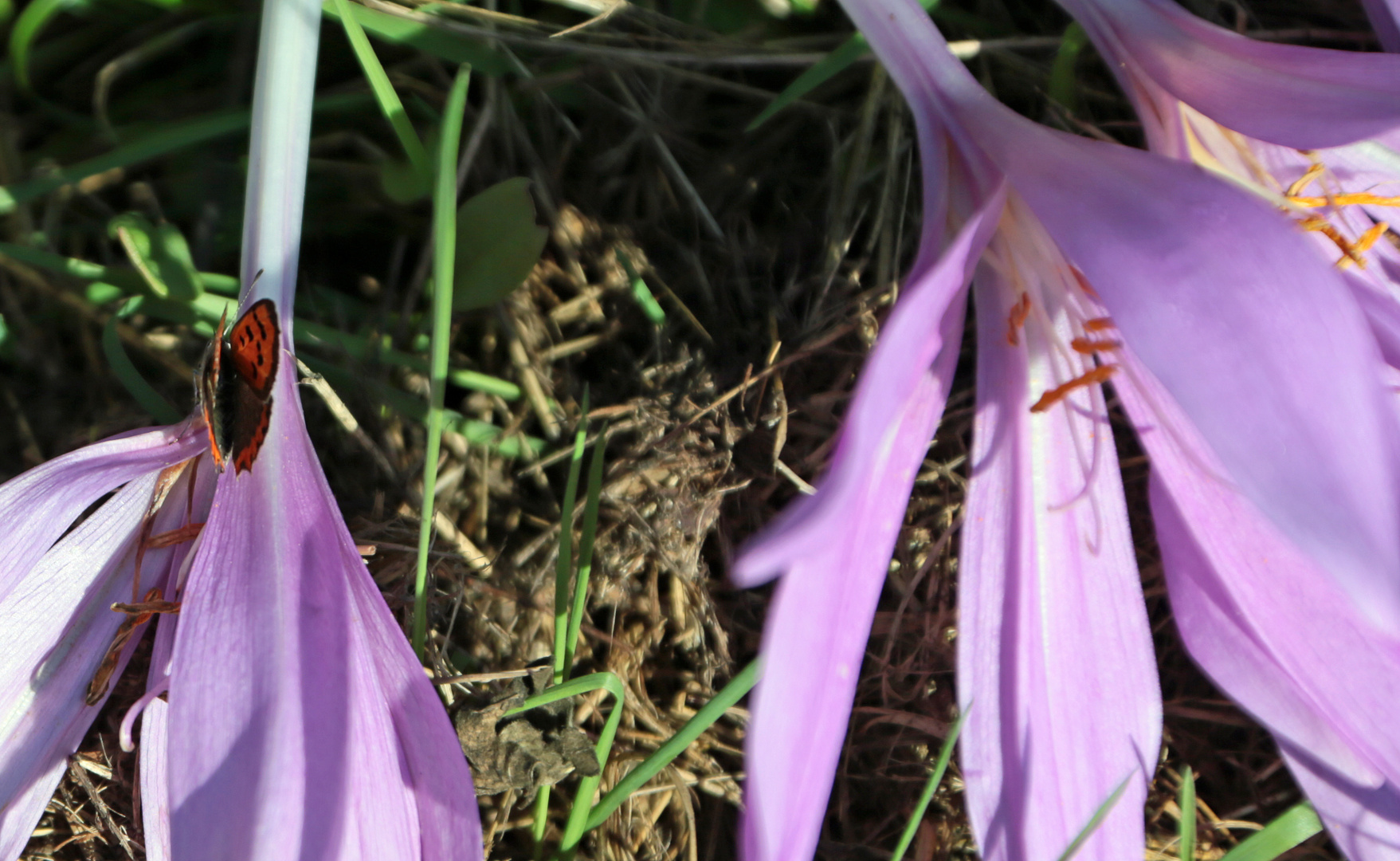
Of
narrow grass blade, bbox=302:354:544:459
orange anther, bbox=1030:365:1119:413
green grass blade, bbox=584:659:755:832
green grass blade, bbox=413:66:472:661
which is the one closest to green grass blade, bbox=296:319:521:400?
narrow grass blade, bbox=302:354:544:459

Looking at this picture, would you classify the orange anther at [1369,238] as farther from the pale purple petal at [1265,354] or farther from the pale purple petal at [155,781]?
the pale purple petal at [155,781]

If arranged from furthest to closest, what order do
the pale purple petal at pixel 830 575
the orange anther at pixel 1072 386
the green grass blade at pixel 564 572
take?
the green grass blade at pixel 564 572 → the orange anther at pixel 1072 386 → the pale purple petal at pixel 830 575

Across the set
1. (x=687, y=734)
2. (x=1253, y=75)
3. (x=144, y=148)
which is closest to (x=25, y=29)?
(x=144, y=148)

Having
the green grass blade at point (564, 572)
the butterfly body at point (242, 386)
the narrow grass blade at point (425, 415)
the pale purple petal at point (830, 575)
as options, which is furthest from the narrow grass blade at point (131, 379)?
the pale purple petal at point (830, 575)

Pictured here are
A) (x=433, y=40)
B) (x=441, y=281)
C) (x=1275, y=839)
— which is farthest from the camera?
(x=433, y=40)

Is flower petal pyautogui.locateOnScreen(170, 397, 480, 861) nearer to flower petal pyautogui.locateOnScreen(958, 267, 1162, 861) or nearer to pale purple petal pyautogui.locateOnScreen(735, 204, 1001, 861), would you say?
pale purple petal pyautogui.locateOnScreen(735, 204, 1001, 861)

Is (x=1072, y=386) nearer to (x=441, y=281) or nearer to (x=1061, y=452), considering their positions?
(x=1061, y=452)
